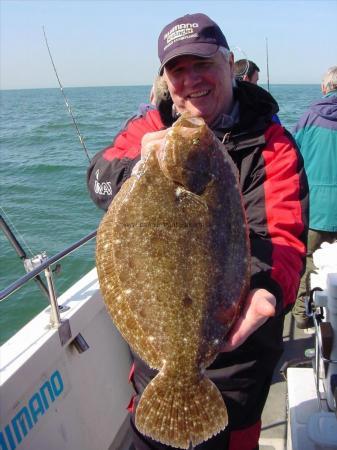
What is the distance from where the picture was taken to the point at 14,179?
15352mm

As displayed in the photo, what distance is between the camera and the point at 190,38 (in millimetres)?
1996

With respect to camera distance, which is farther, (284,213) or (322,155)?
(322,155)

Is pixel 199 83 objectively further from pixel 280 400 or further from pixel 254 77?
pixel 254 77

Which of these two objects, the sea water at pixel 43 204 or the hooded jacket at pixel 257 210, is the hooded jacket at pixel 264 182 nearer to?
the hooded jacket at pixel 257 210

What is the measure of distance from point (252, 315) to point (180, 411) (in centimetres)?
45

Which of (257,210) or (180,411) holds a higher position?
(257,210)

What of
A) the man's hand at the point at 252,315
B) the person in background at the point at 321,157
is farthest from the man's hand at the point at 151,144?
the person in background at the point at 321,157

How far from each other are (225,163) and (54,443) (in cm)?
202

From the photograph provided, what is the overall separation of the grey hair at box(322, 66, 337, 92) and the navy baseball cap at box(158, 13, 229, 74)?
3.00 metres

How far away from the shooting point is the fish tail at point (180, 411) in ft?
5.52

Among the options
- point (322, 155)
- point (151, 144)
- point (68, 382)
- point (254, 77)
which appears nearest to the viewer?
point (151, 144)

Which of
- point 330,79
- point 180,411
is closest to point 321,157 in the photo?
point 330,79

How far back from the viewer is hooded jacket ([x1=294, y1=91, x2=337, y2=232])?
4.59 meters

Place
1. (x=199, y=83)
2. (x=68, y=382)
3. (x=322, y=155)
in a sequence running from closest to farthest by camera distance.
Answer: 1. (x=199, y=83)
2. (x=68, y=382)
3. (x=322, y=155)
